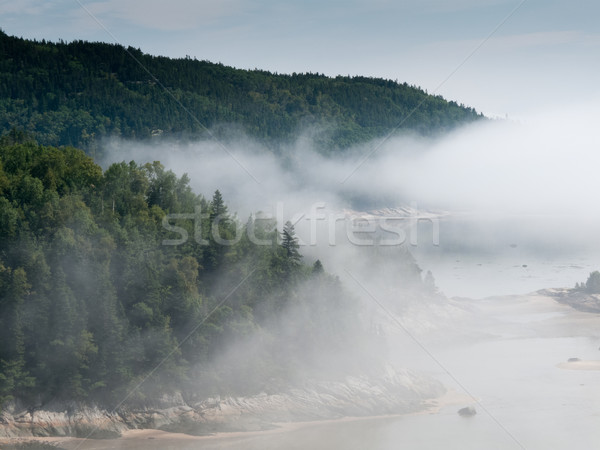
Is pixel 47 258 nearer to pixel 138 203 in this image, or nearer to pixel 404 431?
pixel 138 203

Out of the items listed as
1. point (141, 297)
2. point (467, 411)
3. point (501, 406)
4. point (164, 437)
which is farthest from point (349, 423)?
point (141, 297)

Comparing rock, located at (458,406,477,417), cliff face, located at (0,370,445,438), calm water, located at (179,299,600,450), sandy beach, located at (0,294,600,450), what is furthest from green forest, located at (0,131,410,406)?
rock, located at (458,406,477,417)

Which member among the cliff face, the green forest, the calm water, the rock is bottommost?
the calm water

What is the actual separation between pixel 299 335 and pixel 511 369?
22.9m

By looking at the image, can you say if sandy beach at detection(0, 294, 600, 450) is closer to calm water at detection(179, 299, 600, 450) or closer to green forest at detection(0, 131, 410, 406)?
calm water at detection(179, 299, 600, 450)

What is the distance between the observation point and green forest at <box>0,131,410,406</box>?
6156 cm

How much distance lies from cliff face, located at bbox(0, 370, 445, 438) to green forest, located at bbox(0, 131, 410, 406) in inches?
46.8

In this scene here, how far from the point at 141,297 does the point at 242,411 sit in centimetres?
1173

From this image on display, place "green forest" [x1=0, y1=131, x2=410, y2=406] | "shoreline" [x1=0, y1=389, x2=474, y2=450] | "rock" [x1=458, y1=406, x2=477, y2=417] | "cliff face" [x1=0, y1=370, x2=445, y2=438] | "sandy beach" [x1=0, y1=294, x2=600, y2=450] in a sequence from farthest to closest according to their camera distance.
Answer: "rock" [x1=458, y1=406, x2=477, y2=417]
"green forest" [x1=0, y1=131, x2=410, y2=406]
"cliff face" [x1=0, y1=370, x2=445, y2=438]
"sandy beach" [x1=0, y1=294, x2=600, y2=450]
"shoreline" [x1=0, y1=389, x2=474, y2=450]

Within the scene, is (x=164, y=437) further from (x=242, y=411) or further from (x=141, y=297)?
(x=141, y=297)

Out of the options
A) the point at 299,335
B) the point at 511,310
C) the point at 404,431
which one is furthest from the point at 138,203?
the point at 511,310

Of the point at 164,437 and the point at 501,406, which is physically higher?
the point at 164,437

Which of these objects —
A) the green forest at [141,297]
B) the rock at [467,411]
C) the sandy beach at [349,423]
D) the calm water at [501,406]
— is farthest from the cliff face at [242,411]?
the rock at [467,411]

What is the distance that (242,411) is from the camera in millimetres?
65188
